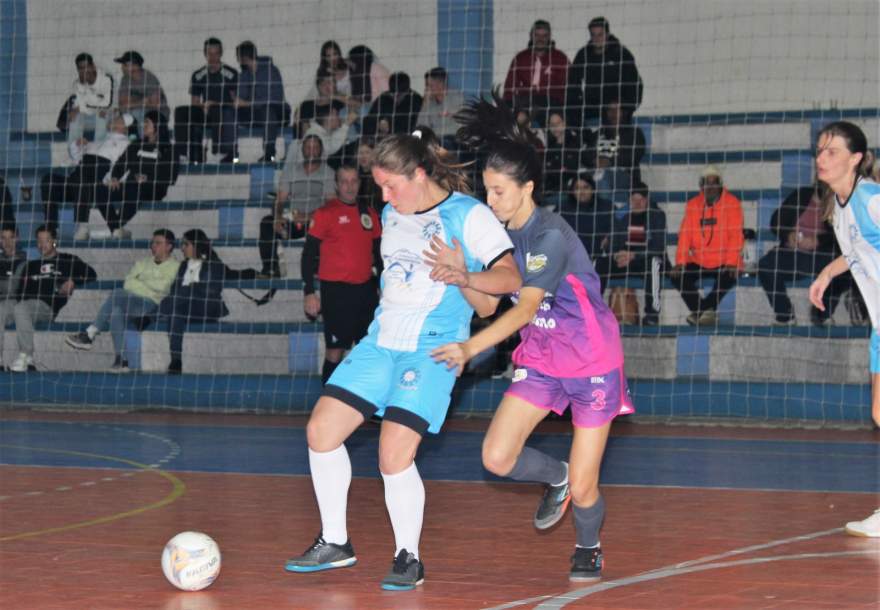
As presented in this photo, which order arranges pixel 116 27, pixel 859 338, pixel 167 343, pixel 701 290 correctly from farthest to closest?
pixel 116 27 → pixel 167 343 → pixel 701 290 → pixel 859 338

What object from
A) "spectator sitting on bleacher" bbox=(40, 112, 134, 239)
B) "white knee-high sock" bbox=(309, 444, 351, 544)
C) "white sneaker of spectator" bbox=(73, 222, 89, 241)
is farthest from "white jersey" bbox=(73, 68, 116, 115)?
"white knee-high sock" bbox=(309, 444, 351, 544)

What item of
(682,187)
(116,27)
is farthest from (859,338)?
(116,27)

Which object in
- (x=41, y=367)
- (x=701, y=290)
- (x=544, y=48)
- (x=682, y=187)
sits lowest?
(x=41, y=367)

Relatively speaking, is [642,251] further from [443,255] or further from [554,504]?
[443,255]

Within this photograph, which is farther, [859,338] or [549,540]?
[859,338]

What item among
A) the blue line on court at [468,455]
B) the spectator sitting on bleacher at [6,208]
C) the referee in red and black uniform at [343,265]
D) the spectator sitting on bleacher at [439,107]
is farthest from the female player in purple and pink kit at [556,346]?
A: the spectator sitting on bleacher at [6,208]

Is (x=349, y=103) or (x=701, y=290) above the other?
(x=349, y=103)

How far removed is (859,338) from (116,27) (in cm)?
1060

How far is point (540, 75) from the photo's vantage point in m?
14.5

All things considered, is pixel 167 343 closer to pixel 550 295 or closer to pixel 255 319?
pixel 255 319

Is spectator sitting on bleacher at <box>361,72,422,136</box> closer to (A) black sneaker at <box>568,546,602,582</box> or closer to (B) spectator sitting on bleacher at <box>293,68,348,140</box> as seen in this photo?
(B) spectator sitting on bleacher at <box>293,68,348,140</box>

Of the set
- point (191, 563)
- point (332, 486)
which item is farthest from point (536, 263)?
point (191, 563)

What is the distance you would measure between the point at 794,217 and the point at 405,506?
9253mm

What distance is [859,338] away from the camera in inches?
499
